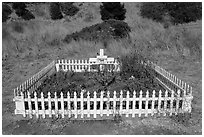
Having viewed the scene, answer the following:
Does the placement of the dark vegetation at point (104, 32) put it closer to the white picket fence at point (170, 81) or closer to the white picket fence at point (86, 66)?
the white picket fence at point (86, 66)

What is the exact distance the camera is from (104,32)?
15.0m

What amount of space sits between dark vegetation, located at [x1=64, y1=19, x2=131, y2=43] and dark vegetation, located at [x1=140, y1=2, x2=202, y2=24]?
9717 mm

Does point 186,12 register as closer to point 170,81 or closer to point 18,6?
point 170,81

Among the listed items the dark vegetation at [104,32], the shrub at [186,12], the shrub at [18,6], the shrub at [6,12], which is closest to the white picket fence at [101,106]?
the dark vegetation at [104,32]

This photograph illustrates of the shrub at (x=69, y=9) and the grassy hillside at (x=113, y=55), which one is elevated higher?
the shrub at (x=69, y=9)

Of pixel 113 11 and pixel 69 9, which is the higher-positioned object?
pixel 69 9

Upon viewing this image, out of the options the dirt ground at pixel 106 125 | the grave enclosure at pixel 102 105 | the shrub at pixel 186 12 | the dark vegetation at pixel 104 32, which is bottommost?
the dirt ground at pixel 106 125

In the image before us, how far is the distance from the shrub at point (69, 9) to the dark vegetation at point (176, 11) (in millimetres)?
9779

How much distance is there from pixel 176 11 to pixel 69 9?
1438 centimetres

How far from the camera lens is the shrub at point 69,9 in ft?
101

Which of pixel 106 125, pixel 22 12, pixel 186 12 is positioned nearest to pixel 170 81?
pixel 106 125

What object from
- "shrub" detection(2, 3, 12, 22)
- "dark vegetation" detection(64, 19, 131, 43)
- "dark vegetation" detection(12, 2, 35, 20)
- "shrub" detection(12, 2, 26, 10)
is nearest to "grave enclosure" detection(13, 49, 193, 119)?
"dark vegetation" detection(64, 19, 131, 43)

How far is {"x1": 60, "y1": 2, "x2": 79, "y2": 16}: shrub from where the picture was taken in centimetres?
3066

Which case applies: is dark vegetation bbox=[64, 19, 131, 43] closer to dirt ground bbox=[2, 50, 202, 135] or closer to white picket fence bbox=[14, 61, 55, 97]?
white picket fence bbox=[14, 61, 55, 97]
